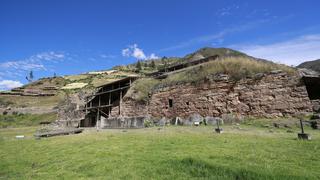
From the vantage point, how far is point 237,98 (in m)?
Result: 19.4

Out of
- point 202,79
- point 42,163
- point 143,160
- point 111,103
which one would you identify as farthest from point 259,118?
point 111,103

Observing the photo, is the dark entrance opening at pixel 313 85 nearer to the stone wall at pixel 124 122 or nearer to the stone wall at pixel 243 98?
the stone wall at pixel 243 98

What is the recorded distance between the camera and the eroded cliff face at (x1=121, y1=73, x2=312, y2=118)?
669 inches

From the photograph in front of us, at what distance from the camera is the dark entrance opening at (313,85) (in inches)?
688

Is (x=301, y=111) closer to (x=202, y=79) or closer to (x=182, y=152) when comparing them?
(x=202, y=79)

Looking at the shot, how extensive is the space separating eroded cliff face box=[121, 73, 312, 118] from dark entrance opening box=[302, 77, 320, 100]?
125 centimetres

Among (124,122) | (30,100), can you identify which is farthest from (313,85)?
(30,100)

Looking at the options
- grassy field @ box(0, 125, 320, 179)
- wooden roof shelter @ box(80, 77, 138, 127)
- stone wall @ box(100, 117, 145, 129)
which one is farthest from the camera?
wooden roof shelter @ box(80, 77, 138, 127)

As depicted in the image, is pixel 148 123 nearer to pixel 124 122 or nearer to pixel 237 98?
pixel 124 122

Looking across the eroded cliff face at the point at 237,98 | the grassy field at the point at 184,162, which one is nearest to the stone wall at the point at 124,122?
the eroded cliff face at the point at 237,98

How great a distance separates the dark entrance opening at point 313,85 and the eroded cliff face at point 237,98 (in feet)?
4.11

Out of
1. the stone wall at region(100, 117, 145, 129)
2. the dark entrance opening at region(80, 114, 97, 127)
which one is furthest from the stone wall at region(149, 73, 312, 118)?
the dark entrance opening at region(80, 114, 97, 127)

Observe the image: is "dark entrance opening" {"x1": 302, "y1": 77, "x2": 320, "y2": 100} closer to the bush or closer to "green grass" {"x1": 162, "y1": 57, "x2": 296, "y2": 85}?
"green grass" {"x1": 162, "y1": 57, "x2": 296, "y2": 85}

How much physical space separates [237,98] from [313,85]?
18.1 feet
